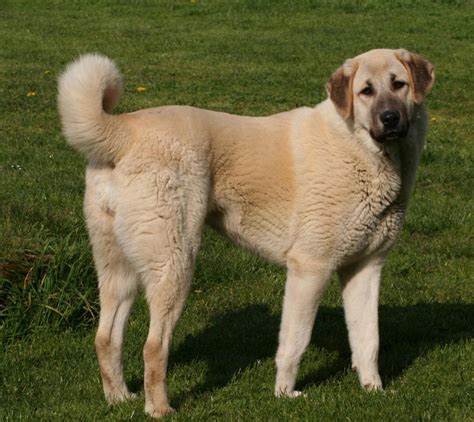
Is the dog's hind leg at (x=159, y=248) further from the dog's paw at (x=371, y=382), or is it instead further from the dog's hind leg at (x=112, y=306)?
the dog's paw at (x=371, y=382)

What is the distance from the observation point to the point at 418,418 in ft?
17.3

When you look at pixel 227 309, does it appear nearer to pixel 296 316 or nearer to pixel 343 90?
pixel 296 316

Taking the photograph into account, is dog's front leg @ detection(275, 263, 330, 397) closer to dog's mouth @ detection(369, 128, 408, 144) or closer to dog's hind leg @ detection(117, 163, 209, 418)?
dog's hind leg @ detection(117, 163, 209, 418)

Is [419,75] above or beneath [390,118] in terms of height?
above

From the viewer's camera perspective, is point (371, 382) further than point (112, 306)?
Yes

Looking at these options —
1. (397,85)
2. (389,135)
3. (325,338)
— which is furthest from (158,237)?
(325,338)

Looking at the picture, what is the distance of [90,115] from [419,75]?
1.90 meters

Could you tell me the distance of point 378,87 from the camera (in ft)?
18.9

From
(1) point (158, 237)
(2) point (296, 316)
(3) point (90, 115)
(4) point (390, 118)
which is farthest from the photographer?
(2) point (296, 316)

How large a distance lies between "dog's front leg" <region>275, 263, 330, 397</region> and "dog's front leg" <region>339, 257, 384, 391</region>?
412 millimetres

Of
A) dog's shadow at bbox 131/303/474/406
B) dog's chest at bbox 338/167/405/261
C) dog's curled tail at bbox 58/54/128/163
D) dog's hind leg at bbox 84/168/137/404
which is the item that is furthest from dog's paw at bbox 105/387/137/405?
dog's chest at bbox 338/167/405/261

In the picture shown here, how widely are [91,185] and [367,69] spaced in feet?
5.66

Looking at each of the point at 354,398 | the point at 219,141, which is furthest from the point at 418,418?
the point at 219,141

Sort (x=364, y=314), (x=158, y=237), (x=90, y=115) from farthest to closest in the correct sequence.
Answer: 1. (x=364, y=314)
2. (x=90, y=115)
3. (x=158, y=237)
